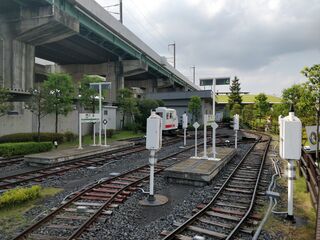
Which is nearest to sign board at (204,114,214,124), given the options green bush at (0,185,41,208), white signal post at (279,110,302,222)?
white signal post at (279,110,302,222)

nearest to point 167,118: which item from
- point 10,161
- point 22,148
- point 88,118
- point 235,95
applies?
point 88,118

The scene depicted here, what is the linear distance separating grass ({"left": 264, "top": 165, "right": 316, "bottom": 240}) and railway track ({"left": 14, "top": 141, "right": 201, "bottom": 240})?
3.77 m

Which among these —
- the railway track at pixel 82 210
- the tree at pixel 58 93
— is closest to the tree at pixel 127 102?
the tree at pixel 58 93

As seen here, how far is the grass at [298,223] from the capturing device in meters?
6.10

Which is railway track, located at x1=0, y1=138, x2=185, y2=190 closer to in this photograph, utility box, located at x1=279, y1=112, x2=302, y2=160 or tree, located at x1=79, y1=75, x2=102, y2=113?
utility box, located at x1=279, y1=112, x2=302, y2=160

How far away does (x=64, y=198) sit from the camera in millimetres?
8414

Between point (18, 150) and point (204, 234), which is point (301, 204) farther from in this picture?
point (18, 150)

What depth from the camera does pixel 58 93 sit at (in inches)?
858

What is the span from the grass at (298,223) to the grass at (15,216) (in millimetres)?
5343

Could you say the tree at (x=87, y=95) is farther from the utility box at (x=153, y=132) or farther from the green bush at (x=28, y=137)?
the utility box at (x=153, y=132)

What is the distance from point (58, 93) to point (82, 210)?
52.5 feet

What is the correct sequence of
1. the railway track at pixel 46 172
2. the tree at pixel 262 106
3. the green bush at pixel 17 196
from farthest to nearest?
1. the tree at pixel 262 106
2. the railway track at pixel 46 172
3. the green bush at pixel 17 196

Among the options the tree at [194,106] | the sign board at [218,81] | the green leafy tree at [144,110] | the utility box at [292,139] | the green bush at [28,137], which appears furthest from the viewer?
the tree at [194,106]

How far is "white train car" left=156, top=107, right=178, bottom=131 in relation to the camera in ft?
99.2
